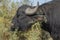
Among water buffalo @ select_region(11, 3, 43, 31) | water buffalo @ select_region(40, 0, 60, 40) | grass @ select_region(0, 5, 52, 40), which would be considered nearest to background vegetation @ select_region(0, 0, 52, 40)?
grass @ select_region(0, 5, 52, 40)

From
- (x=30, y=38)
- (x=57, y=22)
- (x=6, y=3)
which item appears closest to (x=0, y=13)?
(x=6, y=3)

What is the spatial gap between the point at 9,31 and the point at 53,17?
1352 mm

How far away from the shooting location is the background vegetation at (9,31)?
10406 millimetres

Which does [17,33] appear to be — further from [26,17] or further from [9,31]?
[26,17]

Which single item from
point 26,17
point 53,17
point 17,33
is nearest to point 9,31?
point 17,33

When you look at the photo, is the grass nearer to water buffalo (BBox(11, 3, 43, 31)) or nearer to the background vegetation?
the background vegetation

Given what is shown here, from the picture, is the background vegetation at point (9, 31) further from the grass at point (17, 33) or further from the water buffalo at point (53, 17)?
the water buffalo at point (53, 17)

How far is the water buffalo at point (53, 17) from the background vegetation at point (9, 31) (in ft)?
0.99

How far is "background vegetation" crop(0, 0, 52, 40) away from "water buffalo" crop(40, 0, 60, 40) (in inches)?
11.9

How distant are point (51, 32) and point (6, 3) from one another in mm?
2290

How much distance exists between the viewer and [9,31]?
417 inches

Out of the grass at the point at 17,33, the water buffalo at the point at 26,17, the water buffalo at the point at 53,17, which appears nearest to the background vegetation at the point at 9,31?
the grass at the point at 17,33

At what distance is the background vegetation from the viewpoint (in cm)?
1041

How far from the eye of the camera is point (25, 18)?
33.4 ft
